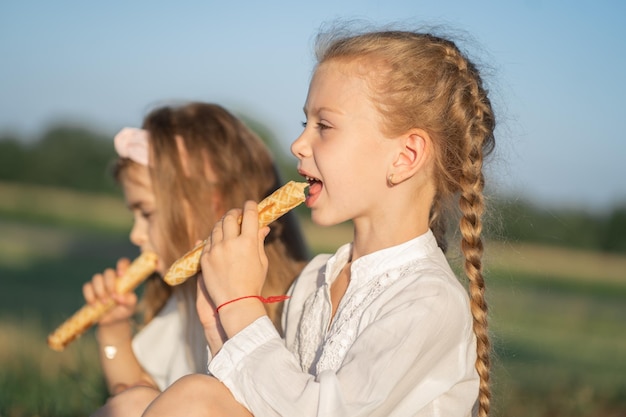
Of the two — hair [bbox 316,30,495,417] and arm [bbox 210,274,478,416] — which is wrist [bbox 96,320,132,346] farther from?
hair [bbox 316,30,495,417]

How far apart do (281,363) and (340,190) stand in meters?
0.57

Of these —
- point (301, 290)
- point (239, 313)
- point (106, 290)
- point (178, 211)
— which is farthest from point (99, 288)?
point (239, 313)

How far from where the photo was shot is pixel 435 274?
2395 mm

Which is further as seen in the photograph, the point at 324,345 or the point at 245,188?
the point at 245,188

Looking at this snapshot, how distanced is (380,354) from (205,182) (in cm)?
150

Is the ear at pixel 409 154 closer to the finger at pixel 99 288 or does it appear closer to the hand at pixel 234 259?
the hand at pixel 234 259

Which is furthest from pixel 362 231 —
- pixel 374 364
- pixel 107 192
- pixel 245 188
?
pixel 107 192

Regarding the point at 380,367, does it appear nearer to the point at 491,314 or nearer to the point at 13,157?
the point at 491,314

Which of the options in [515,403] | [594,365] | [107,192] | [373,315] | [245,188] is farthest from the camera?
[107,192]

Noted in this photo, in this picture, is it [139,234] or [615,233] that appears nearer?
[139,234]

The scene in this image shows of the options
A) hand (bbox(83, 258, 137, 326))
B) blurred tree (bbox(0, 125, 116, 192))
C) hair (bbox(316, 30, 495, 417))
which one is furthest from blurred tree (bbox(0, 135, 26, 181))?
hair (bbox(316, 30, 495, 417))

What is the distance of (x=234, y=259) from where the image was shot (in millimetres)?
2520

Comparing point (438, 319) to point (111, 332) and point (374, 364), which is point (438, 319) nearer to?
point (374, 364)

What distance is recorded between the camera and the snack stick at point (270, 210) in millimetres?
2635
